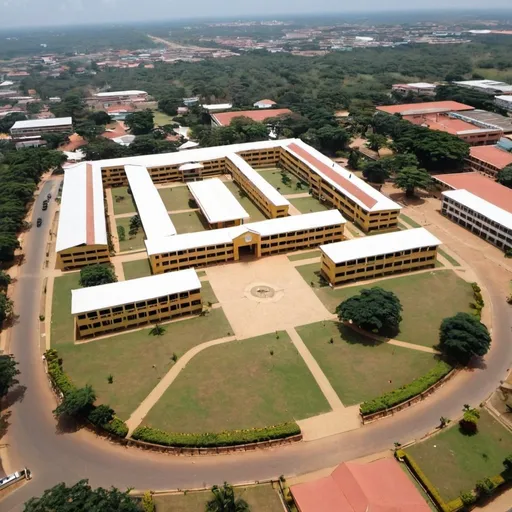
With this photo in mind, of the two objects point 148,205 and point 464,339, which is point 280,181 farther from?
point 464,339

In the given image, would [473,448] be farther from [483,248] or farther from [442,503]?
[483,248]

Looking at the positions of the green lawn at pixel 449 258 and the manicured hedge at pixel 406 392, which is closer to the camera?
the manicured hedge at pixel 406 392

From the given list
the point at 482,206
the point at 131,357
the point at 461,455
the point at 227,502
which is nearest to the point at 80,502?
the point at 227,502

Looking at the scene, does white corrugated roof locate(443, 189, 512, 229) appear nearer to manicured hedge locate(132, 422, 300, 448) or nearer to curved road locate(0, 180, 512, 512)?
curved road locate(0, 180, 512, 512)

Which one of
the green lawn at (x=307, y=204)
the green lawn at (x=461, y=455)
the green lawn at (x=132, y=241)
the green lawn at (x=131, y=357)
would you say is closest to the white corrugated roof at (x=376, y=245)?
the green lawn at (x=131, y=357)

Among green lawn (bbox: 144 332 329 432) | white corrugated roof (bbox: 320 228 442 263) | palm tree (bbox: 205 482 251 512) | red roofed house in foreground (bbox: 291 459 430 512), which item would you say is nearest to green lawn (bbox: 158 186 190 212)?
white corrugated roof (bbox: 320 228 442 263)

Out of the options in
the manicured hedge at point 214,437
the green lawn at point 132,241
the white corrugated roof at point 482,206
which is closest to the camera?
the manicured hedge at point 214,437

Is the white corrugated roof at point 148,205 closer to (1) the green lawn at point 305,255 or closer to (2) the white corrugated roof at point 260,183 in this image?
(2) the white corrugated roof at point 260,183
